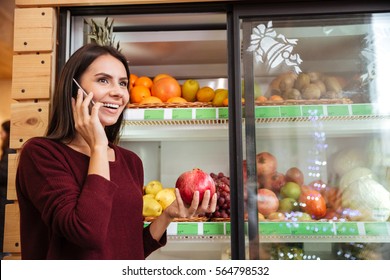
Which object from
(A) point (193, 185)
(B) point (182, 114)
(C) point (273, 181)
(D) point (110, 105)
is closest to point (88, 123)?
(D) point (110, 105)

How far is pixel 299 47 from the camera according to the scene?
1.88 meters

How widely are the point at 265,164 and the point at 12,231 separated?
1087 millimetres

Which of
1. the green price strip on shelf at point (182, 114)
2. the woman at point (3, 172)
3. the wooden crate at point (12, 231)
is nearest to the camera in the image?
the wooden crate at point (12, 231)

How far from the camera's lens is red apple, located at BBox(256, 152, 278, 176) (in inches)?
71.5

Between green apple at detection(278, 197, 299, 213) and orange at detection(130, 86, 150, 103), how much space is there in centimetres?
81

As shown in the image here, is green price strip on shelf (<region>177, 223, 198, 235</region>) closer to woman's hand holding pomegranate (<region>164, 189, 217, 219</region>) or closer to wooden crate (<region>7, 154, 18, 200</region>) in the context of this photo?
woman's hand holding pomegranate (<region>164, 189, 217, 219</region>)

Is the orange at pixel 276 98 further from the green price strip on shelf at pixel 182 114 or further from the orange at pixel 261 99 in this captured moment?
the green price strip on shelf at pixel 182 114

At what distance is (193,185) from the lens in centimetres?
138

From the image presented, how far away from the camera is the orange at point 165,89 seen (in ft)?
6.46

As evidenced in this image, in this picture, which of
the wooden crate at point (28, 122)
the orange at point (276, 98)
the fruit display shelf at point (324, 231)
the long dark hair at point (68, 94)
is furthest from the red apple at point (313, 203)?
the wooden crate at point (28, 122)

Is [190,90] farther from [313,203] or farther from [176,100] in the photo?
[313,203]

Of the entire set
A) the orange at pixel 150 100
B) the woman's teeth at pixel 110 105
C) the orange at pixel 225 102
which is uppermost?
the orange at pixel 150 100

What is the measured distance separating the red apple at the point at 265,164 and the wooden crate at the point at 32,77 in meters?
0.94

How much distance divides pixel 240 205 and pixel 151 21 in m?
0.95
